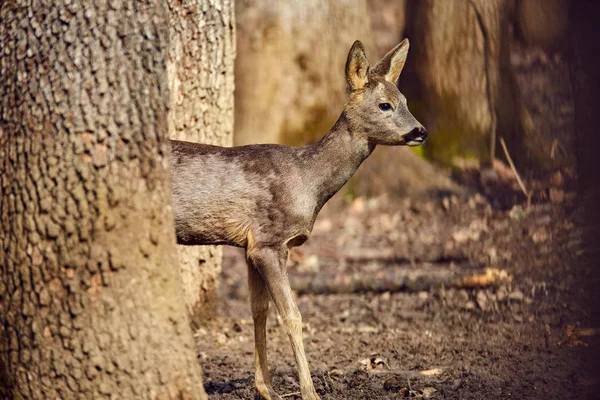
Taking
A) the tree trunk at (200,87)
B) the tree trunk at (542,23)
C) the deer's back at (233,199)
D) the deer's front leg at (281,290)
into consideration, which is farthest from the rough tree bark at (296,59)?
the deer's front leg at (281,290)

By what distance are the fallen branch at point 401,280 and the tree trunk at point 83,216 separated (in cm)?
465

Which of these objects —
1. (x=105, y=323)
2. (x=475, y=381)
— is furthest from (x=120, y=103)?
(x=475, y=381)

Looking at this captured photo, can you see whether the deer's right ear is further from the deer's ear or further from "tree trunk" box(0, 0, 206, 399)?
"tree trunk" box(0, 0, 206, 399)

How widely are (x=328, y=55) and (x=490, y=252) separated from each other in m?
3.91

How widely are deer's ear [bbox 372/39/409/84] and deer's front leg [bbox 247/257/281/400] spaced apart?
1.60m

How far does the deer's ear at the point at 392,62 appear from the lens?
6168 millimetres

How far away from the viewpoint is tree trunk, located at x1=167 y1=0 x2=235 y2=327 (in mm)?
7223

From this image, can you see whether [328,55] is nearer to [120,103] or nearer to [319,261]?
[319,261]

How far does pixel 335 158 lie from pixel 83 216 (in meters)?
2.05

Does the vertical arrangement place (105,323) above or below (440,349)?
above

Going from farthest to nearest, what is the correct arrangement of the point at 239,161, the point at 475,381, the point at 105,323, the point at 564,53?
the point at 564,53 < the point at 475,381 < the point at 239,161 < the point at 105,323

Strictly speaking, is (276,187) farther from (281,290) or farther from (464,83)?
(464,83)

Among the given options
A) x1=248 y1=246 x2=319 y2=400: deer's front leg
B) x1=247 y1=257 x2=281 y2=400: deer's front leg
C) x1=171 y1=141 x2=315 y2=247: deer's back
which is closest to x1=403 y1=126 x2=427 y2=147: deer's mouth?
x1=171 y1=141 x2=315 y2=247: deer's back

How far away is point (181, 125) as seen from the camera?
7.32 m
